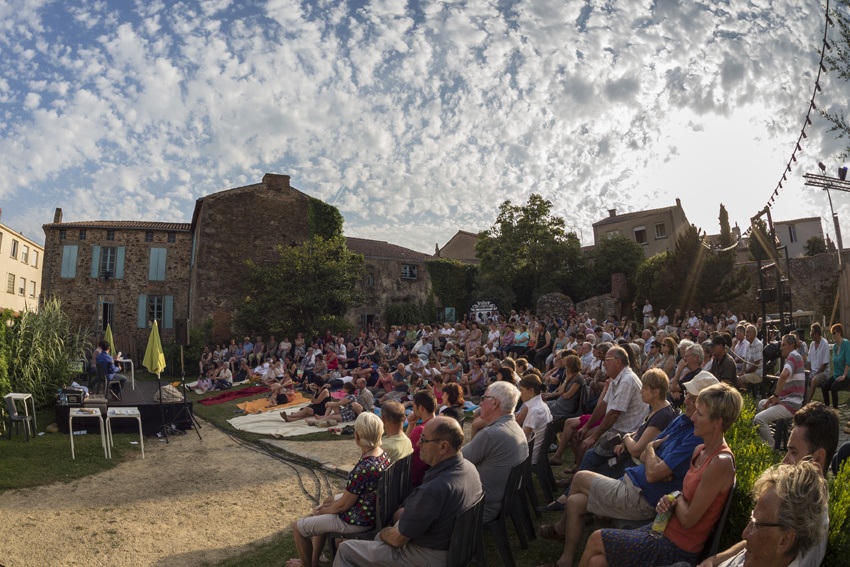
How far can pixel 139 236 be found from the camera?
2889 centimetres

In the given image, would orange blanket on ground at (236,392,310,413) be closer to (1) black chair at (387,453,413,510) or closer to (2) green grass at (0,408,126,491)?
(2) green grass at (0,408,126,491)

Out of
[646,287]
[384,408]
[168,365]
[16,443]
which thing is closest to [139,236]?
[168,365]

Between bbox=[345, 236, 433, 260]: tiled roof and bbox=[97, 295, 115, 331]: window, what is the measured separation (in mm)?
12245

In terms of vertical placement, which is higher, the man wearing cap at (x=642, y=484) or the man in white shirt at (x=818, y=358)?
the man in white shirt at (x=818, y=358)

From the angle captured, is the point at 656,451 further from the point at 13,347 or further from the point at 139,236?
the point at 139,236

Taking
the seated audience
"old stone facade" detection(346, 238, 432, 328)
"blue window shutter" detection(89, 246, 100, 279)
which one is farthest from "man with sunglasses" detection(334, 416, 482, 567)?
"blue window shutter" detection(89, 246, 100, 279)

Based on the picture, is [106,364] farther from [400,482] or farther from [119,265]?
[119,265]

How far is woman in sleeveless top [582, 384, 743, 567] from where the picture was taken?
302 centimetres

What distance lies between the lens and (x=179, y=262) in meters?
29.2

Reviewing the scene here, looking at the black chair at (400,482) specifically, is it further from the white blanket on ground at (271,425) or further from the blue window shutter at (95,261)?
the blue window shutter at (95,261)

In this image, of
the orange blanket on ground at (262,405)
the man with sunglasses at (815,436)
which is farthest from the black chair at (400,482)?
the orange blanket on ground at (262,405)

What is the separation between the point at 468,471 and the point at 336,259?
22.9 meters

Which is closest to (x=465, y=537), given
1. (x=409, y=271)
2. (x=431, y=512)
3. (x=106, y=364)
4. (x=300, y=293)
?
(x=431, y=512)

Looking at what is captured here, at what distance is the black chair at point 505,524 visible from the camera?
13.0 ft
